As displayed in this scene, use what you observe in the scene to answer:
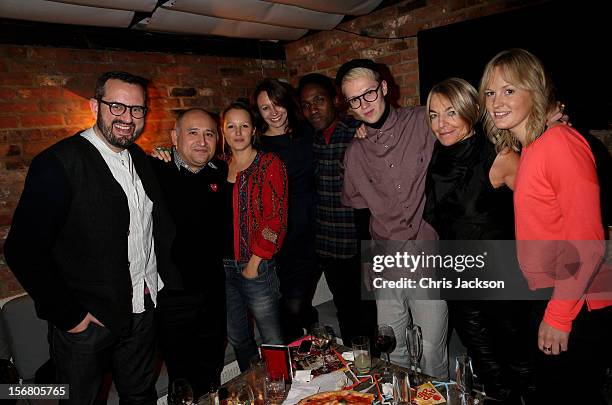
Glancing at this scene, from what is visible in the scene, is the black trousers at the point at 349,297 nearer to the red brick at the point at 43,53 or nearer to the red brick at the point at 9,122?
the red brick at the point at 9,122

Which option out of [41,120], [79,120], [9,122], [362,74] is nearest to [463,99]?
[362,74]

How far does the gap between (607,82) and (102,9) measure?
3564 mm

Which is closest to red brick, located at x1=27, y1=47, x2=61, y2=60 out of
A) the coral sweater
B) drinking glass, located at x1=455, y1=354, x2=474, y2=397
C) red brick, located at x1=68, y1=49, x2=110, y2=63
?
red brick, located at x1=68, y1=49, x2=110, y2=63

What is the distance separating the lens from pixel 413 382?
5.49ft

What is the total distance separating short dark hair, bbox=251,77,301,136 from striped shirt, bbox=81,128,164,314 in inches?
39.9

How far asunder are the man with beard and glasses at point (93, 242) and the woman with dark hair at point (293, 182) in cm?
94

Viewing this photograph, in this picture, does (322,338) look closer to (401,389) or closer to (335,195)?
(401,389)

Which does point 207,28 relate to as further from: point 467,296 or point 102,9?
point 467,296

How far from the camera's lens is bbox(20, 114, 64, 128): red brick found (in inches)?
124

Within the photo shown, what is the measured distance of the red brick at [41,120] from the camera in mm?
3145

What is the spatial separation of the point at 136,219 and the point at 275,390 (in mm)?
1124

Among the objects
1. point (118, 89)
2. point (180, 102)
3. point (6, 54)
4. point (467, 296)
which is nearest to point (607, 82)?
point (467, 296)

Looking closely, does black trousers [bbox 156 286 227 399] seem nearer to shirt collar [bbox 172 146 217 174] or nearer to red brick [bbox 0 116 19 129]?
shirt collar [bbox 172 146 217 174]

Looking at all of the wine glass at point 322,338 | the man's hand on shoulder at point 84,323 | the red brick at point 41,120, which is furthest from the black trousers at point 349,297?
the red brick at point 41,120
